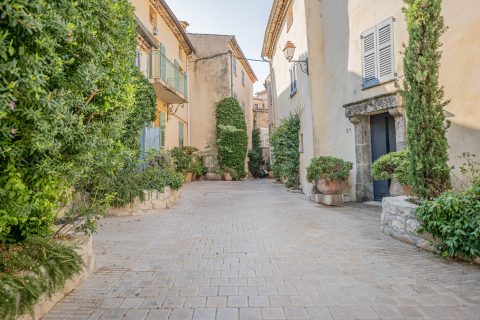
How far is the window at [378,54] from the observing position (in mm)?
7949

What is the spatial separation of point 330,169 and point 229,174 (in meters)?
11.3

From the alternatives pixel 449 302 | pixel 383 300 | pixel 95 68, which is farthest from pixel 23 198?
pixel 449 302

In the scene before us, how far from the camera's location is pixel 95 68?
2807 millimetres

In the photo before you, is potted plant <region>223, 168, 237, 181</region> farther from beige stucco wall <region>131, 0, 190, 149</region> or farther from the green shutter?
the green shutter

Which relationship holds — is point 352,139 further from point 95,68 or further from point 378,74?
point 95,68

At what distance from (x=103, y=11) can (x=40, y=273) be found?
250 cm

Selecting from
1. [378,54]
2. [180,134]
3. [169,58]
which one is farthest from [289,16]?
[180,134]

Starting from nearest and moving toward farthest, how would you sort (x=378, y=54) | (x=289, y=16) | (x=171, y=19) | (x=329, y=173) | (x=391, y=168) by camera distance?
(x=391, y=168), (x=378, y=54), (x=329, y=173), (x=289, y=16), (x=171, y=19)

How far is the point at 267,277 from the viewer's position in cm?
346

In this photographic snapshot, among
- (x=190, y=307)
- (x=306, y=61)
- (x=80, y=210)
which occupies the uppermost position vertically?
(x=306, y=61)

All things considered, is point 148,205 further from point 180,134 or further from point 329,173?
point 180,134


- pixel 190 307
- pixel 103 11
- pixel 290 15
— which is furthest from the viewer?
pixel 290 15

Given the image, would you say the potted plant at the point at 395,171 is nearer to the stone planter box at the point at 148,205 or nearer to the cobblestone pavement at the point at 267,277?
the cobblestone pavement at the point at 267,277

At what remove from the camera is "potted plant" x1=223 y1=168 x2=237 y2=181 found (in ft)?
63.0
